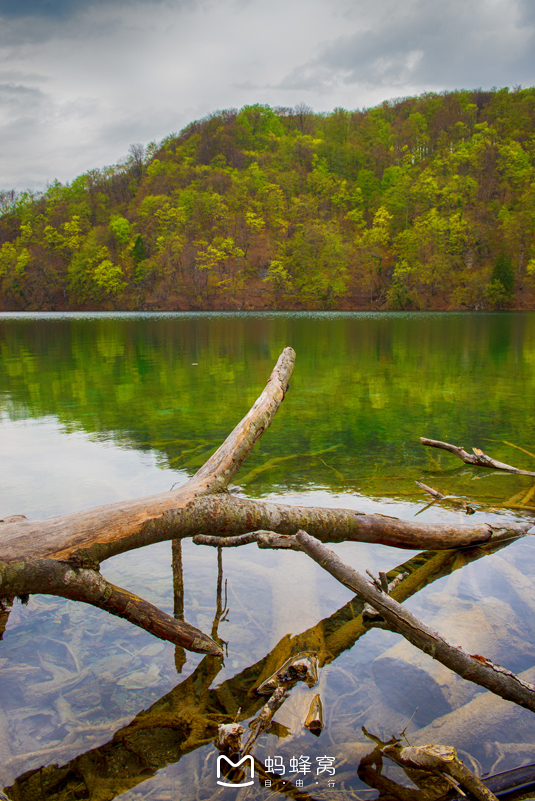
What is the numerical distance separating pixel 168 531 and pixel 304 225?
10138 centimetres

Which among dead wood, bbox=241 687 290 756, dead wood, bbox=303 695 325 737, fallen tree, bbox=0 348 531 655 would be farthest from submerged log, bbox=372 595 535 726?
dead wood, bbox=241 687 290 756

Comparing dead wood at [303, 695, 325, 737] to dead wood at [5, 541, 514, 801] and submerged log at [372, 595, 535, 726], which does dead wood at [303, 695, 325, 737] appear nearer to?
dead wood at [5, 541, 514, 801]

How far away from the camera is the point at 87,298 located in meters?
99.4

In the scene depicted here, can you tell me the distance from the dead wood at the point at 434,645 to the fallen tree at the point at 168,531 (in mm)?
709

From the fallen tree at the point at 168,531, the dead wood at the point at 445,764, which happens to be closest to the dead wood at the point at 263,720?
the fallen tree at the point at 168,531

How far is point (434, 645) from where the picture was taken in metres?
2.24

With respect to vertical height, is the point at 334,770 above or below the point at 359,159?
below

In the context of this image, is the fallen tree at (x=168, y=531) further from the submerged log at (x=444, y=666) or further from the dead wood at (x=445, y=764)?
the dead wood at (x=445, y=764)

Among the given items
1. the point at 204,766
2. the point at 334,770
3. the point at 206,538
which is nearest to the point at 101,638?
the point at 206,538

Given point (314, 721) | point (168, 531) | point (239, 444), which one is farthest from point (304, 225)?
point (314, 721)

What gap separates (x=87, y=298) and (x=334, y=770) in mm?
105982

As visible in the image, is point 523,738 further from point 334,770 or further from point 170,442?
point 170,442

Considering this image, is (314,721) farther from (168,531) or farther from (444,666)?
(168,531)

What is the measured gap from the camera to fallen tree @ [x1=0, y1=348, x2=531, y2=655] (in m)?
2.45
